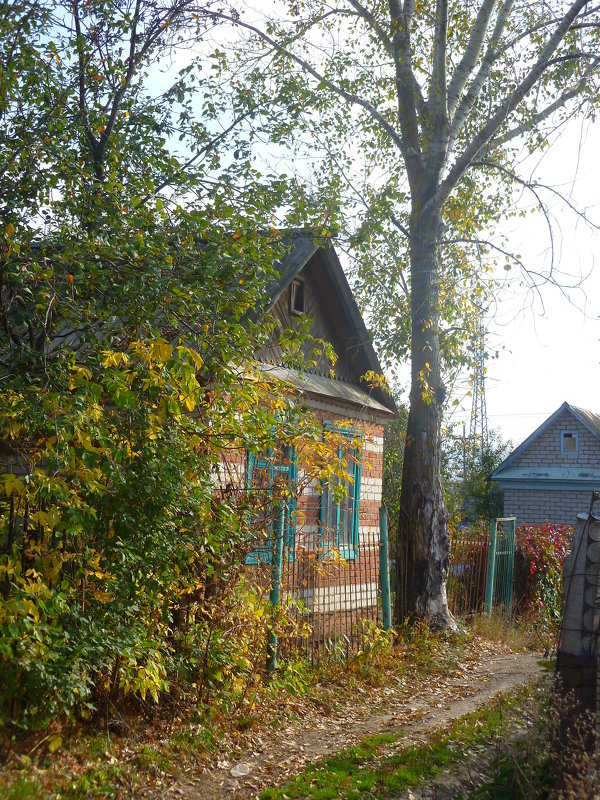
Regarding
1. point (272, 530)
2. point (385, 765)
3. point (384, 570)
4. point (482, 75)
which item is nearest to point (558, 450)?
point (482, 75)

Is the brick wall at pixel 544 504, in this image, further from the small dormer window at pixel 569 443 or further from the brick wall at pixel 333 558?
the brick wall at pixel 333 558

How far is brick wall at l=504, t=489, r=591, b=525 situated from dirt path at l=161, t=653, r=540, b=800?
58.0 ft

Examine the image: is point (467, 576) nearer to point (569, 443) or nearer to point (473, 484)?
point (569, 443)

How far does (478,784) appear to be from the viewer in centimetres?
592

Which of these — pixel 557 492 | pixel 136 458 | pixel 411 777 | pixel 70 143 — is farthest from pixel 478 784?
pixel 557 492

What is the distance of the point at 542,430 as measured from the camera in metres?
29.0

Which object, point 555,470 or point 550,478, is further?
point 555,470

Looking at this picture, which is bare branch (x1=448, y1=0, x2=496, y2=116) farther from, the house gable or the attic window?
the house gable

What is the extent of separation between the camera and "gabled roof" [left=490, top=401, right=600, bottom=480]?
92.2 ft

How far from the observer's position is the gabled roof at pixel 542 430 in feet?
92.2

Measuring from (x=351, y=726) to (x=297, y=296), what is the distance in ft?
22.0

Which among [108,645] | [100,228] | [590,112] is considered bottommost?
[108,645]

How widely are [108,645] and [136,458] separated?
52.2 inches

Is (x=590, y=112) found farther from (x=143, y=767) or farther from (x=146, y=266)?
(x=143, y=767)
